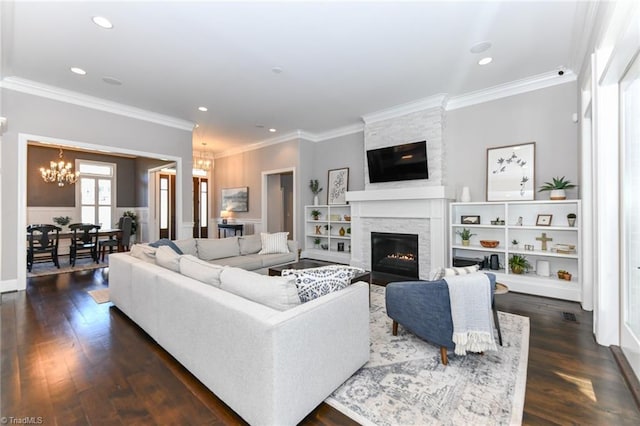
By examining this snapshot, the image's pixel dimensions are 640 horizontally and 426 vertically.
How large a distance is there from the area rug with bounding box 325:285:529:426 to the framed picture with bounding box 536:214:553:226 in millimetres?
2128

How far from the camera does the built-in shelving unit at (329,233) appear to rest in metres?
6.47

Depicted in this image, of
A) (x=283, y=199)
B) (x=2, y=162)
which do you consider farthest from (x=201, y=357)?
(x=283, y=199)

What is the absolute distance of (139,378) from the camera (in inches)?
80.7

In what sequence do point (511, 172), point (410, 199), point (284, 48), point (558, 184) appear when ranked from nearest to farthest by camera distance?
1. point (284, 48)
2. point (558, 184)
3. point (511, 172)
4. point (410, 199)

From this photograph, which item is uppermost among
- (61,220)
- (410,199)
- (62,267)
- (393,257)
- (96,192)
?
(96,192)

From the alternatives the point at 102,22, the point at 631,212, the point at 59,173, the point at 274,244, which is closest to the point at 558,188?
the point at 631,212

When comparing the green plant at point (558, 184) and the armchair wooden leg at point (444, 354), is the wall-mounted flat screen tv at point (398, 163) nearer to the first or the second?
the green plant at point (558, 184)

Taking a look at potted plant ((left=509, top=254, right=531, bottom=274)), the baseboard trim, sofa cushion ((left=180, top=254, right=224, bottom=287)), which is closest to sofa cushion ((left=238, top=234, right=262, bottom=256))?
sofa cushion ((left=180, top=254, right=224, bottom=287))

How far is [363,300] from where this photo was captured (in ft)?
6.93

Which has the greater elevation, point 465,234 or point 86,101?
point 86,101

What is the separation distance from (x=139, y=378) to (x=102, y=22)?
3285 mm

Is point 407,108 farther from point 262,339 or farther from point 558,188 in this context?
point 262,339

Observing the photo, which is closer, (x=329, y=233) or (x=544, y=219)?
(x=544, y=219)

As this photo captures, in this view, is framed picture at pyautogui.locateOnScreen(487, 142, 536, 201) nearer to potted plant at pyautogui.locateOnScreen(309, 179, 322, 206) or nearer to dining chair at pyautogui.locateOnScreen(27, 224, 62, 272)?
potted plant at pyautogui.locateOnScreen(309, 179, 322, 206)
